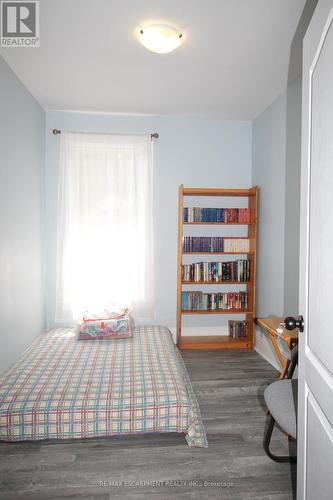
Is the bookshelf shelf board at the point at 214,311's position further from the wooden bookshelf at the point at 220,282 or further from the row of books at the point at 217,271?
the row of books at the point at 217,271

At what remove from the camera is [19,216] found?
9.52 feet

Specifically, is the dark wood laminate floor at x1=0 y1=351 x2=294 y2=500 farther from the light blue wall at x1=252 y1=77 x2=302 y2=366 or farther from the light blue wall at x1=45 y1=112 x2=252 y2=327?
the light blue wall at x1=45 y1=112 x2=252 y2=327

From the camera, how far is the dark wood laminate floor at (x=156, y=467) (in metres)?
1.66

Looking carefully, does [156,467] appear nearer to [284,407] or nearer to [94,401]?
[94,401]

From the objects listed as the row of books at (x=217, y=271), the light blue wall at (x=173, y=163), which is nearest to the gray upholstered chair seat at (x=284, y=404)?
the row of books at (x=217, y=271)

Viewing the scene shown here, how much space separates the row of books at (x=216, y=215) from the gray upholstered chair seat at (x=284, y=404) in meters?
2.13

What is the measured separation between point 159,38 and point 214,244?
84.1 inches

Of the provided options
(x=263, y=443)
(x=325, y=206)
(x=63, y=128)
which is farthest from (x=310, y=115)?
(x=63, y=128)

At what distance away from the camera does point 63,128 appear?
12.2 feet

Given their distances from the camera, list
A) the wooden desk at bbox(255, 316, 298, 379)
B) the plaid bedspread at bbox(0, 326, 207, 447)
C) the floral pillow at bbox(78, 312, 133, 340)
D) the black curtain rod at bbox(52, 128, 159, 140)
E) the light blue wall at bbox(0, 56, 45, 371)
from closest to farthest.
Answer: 1. the plaid bedspread at bbox(0, 326, 207, 447)
2. the wooden desk at bbox(255, 316, 298, 379)
3. the light blue wall at bbox(0, 56, 45, 371)
4. the floral pillow at bbox(78, 312, 133, 340)
5. the black curtain rod at bbox(52, 128, 159, 140)

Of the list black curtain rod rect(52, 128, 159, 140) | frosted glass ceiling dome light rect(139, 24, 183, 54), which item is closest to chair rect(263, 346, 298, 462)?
frosted glass ceiling dome light rect(139, 24, 183, 54)

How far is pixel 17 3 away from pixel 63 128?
1.69 m

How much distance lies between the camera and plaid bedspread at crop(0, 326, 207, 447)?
78.2 inches

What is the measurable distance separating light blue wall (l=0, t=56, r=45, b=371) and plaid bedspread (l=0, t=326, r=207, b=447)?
50cm
